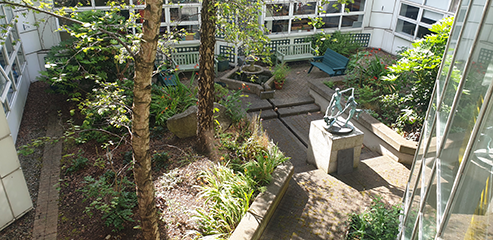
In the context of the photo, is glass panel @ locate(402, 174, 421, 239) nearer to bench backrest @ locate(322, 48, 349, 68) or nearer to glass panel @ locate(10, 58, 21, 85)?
bench backrest @ locate(322, 48, 349, 68)

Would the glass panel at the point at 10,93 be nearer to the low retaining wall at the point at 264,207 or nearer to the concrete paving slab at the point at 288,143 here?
the concrete paving slab at the point at 288,143

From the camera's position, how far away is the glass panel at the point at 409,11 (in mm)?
12773

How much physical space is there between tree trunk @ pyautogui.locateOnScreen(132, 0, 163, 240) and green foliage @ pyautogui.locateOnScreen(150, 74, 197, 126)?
370cm

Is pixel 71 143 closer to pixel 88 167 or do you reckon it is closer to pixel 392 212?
pixel 88 167

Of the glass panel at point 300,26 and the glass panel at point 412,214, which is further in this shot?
the glass panel at point 300,26

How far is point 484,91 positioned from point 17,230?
6.14 meters

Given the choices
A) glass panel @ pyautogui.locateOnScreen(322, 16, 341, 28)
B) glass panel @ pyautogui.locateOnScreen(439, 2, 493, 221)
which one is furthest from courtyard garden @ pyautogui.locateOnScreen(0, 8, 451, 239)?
glass panel @ pyautogui.locateOnScreen(322, 16, 341, 28)

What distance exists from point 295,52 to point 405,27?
445cm

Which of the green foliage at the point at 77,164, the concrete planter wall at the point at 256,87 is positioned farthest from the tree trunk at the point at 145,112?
the concrete planter wall at the point at 256,87

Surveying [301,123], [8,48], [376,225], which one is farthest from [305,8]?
[376,225]

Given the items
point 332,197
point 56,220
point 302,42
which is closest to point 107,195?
point 56,220

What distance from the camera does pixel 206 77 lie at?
19.6 ft

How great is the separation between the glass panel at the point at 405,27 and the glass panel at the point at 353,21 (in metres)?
1.41

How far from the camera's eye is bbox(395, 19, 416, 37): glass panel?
13.0 metres
